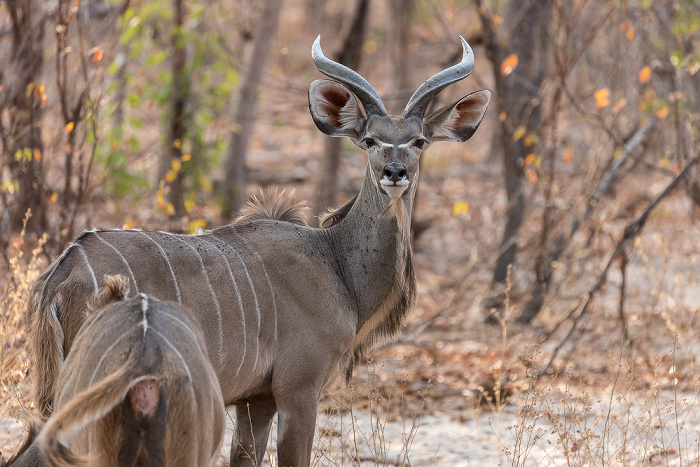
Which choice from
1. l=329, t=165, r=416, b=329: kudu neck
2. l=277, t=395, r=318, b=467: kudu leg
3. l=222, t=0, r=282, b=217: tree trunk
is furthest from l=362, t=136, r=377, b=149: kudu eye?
l=222, t=0, r=282, b=217: tree trunk

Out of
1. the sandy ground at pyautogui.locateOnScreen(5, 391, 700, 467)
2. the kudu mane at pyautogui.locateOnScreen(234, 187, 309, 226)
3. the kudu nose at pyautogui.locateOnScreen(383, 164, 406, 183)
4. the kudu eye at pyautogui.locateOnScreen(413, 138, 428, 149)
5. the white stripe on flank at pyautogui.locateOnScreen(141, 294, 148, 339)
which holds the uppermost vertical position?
the kudu eye at pyautogui.locateOnScreen(413, 138, 428, 149)

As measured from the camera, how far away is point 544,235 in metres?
7.68

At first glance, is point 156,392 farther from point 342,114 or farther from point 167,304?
point 342,114

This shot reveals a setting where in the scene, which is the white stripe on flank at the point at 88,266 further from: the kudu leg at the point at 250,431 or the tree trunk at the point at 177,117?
the tree trunk at the point at 177,117

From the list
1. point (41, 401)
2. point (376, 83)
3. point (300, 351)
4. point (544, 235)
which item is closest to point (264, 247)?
point (300, 351)

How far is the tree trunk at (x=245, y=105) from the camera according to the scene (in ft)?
31.0

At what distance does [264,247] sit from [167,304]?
3.98 feet

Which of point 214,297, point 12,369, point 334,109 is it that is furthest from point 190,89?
point 214,297

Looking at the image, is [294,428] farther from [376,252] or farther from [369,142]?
[369,142]

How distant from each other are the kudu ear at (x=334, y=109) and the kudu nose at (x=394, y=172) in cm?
48

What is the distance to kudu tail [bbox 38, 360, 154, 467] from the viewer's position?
89.1 inches

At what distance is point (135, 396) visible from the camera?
2.37m

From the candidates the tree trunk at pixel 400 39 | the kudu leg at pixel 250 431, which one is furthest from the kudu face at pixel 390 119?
the tree trunk at pixel 400 39

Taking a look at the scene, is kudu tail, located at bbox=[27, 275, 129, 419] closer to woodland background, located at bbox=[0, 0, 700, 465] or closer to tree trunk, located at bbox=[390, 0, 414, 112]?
woodland background, located at bbox=[0, 0, 700, 465]
